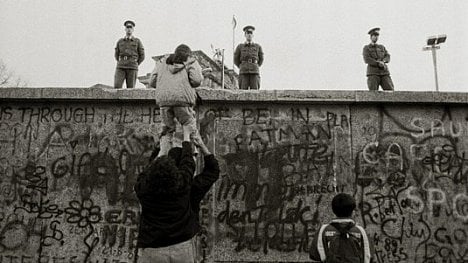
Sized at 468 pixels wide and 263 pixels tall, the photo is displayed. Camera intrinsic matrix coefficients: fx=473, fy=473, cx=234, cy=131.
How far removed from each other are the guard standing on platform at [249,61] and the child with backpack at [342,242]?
290 inches

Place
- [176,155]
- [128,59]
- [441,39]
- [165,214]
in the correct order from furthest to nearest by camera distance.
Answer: [441,39] → [128,59] → [176,155] → [165,214]

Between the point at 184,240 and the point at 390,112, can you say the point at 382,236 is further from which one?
the point at 184,240

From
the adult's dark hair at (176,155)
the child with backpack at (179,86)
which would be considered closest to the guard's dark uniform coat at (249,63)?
the child with backpack at (179,86)

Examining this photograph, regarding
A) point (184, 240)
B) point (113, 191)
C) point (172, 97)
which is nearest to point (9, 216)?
point (113, 191)

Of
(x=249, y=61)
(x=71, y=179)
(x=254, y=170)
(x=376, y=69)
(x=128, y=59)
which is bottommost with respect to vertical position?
(x=71, y=179)

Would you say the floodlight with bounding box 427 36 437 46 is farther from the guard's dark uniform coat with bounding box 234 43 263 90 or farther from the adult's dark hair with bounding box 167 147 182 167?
the adult's dark hair with bounding box 167 147 182 167

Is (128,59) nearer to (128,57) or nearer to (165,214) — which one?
(128,57)

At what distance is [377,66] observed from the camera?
10875 millimetres

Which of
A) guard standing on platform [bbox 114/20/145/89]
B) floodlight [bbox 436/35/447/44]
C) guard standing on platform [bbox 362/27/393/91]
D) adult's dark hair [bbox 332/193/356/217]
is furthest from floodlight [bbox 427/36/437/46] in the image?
adult's dark hair [bbox 332/193/356/217]

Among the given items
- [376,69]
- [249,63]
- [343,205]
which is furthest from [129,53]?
[343,205]

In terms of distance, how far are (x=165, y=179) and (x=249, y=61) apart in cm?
775

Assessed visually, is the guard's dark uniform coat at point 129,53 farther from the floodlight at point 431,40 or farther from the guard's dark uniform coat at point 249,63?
the floodlight at point 431,40

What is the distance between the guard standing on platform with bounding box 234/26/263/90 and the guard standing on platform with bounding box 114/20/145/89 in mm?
2413

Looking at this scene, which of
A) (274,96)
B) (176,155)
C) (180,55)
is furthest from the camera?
(274,96)
